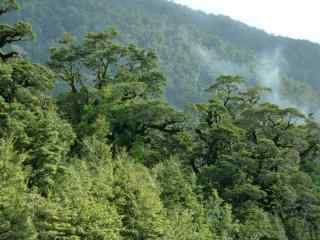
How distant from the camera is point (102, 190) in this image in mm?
22531

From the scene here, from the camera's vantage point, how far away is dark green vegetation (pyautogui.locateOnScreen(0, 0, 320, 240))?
1992 cm

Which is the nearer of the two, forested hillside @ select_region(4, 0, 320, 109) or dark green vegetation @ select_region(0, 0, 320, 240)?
dark green vegetation @ select_region(0, 0, 320, 240)

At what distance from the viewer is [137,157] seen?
33.7m

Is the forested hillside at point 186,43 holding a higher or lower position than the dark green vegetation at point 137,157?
lower

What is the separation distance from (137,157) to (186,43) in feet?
470

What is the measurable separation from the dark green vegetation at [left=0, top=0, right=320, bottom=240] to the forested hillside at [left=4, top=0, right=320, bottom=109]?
287 ft

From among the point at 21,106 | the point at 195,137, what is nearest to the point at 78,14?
the point at 195,137

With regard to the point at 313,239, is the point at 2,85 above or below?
above

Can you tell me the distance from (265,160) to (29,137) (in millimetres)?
16531

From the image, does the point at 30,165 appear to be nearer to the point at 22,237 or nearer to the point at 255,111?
the point at 22,237

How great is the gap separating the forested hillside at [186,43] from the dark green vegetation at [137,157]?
87.4 m

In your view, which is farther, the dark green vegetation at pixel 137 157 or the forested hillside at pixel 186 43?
the forested hillside at pixel 186 43

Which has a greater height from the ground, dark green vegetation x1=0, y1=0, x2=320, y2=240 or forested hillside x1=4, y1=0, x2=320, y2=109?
dark green vegetation x1=0, y1=0, x2=320, y2=240

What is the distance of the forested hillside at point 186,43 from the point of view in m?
146
